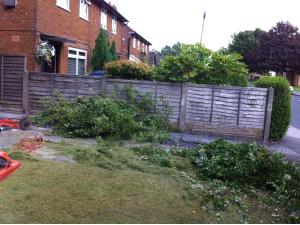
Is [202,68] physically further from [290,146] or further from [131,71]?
[290,146]

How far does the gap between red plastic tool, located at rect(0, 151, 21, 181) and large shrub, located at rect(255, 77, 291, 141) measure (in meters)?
8.31

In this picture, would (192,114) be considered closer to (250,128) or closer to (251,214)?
(250,128)

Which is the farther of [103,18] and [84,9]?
[103,18]

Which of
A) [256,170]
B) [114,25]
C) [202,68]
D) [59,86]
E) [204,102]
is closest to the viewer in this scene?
[256,170]

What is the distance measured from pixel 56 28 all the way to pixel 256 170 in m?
11.9

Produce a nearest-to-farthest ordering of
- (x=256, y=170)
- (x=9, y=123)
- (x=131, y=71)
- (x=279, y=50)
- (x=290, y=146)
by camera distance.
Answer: (x=256, y=170), (x=9, y=123), (x=290, y=146), (x=131, y=71), (x=279, y=50)

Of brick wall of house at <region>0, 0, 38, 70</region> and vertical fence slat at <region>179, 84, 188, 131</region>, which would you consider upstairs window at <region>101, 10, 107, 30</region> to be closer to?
brick wall of house at <region>0, 0, 38, 70</region>

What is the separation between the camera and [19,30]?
577 inches

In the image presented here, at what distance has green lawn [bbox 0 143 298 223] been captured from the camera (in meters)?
4.96

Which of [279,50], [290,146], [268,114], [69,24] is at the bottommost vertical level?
[290,146]

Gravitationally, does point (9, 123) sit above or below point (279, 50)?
below

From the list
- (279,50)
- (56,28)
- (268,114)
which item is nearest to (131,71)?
(268,114)

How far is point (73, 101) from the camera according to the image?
12.6m

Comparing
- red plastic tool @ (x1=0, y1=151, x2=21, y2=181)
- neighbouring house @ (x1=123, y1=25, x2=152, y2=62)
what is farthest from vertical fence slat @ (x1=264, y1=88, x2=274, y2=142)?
neighbouring house @ (x1=123, y1=25, x2=152, y2=62)
